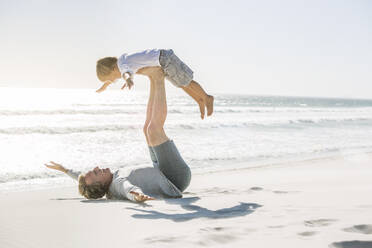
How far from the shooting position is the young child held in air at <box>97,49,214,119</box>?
3.80 metres

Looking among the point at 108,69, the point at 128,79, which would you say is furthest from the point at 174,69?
the point at 108,69

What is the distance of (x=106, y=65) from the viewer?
4090 mm

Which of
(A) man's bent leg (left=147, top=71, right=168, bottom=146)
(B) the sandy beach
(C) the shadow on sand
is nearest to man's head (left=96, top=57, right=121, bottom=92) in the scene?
(A) man's bent leg (left=147, top=71, right=168, bottom=146)

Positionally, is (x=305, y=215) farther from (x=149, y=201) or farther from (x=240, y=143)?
(x=240, y=143)

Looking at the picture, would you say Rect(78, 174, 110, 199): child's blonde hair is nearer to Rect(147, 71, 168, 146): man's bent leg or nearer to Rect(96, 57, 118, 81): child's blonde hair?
Rect(147, 71, 168, 146): man's bent leg

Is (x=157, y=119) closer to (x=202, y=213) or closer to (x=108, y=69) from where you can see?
(x=108, y=69)

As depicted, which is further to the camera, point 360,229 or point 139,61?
point 139,61

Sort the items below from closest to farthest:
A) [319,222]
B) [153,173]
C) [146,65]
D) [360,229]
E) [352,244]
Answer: [352,244]
[360,229]
[319,222]
[146,65]
[153,173]

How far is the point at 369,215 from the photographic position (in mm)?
2756

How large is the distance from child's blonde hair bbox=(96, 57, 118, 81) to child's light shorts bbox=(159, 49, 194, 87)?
57 centimetres

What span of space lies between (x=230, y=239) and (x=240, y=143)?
335 inches

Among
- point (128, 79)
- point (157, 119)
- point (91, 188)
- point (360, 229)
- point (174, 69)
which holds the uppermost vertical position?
point (174, 69)

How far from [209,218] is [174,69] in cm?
160

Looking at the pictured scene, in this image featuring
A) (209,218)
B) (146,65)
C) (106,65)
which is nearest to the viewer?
(209,218)
